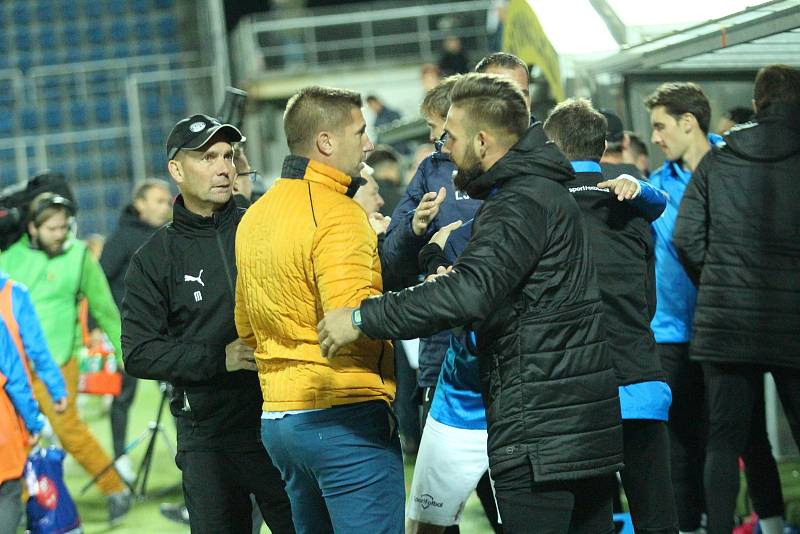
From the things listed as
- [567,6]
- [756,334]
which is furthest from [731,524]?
[567,6]

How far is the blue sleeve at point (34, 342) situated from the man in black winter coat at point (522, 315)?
8.18 feet

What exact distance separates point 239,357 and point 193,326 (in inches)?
12.3

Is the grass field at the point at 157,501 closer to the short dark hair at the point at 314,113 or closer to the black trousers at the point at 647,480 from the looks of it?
the black trousers at the point at 647,480

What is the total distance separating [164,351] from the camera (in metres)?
3.72

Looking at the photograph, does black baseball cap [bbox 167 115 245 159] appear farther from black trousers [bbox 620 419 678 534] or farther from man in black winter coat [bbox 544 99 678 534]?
black trousers [bbox 620 419 678 534]

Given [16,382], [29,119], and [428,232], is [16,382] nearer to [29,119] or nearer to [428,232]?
[428,232]

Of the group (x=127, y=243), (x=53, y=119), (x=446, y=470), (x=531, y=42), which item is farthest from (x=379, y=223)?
(x=53, y=119)

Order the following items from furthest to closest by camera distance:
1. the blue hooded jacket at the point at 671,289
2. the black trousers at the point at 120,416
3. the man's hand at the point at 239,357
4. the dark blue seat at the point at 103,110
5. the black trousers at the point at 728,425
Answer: the dark blue seat at the point at 103,110 < the black trousers at the point at 120,416 < the blue hooded jacket at the point at 671,289 < the black trousers at the point at 728,425 < the man's hand at the point at 239,357

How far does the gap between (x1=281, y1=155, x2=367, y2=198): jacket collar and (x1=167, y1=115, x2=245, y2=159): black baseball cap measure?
70 cm

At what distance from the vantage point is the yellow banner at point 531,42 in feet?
22.0

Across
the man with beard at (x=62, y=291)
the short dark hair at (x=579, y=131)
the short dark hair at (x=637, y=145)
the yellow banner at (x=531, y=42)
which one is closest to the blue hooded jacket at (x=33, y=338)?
the man with beard at (x=62, y=291)

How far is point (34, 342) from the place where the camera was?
203 inches

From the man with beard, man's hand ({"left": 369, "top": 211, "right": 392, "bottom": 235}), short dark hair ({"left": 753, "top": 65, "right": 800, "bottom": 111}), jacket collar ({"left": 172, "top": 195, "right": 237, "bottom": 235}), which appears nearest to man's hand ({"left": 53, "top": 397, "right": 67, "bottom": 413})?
the man with beard

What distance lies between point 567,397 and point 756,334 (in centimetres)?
173
